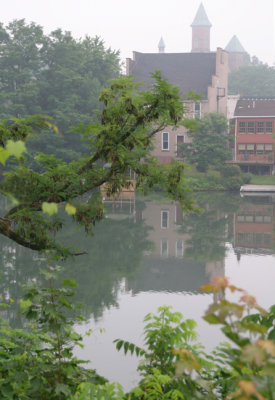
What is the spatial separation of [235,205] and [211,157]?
60.7ft

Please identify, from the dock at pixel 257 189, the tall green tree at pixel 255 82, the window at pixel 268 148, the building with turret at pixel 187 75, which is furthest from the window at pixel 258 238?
the tall green tree at pixel 255 82

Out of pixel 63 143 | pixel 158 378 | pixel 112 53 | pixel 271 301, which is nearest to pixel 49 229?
pixel 158 378

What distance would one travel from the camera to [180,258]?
19109 millimetres

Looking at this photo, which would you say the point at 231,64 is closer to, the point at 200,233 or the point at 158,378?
the point at 200,233

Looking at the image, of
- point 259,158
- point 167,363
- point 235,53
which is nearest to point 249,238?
point 167,363

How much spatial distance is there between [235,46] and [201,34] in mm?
18143

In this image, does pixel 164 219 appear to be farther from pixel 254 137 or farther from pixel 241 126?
pixel 241 126

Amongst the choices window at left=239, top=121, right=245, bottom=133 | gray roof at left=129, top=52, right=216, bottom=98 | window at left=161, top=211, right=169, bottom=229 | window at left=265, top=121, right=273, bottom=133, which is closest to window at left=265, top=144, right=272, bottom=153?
window at left=265, top=121, right=273, bottom=133

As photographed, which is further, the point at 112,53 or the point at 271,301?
the point at 112,53

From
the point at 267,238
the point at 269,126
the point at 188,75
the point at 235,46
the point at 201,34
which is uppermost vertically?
the point at 201,34

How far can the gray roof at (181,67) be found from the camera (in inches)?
2596

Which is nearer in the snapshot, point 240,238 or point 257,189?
point 240,238

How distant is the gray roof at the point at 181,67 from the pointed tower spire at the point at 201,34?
7925 centimetres

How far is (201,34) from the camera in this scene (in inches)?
5689
